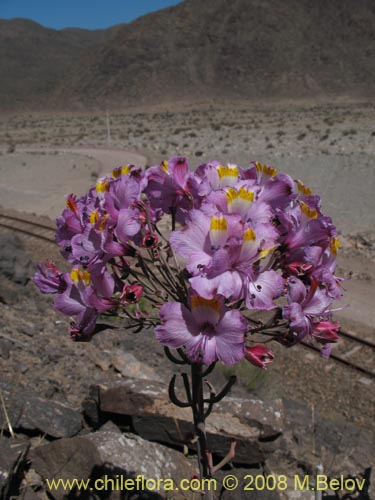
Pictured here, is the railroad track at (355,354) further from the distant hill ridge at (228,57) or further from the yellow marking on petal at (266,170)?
the distant hill ridge at (228,57)

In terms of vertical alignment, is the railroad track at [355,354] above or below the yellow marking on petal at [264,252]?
below

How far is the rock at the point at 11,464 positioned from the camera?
125 inches

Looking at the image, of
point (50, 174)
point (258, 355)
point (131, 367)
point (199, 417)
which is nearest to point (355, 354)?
point (131, 367)

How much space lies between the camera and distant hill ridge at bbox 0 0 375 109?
9256 centimetres

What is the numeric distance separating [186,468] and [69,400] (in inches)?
54.7

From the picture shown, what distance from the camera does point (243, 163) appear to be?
83.1ft

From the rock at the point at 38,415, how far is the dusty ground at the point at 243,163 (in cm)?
49

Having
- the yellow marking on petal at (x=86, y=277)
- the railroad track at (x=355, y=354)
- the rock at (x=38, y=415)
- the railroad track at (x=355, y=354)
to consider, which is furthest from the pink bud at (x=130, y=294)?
the railroad track at (x=355, y=354)

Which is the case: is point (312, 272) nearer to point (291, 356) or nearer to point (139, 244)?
point (139, 244)

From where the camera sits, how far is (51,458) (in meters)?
3.51

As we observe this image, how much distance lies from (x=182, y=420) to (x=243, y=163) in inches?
867

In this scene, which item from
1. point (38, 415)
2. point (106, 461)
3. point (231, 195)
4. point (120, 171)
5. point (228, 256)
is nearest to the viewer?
point (228, 256)

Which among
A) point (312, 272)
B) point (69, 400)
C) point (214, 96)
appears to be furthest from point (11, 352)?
point (214, 96)

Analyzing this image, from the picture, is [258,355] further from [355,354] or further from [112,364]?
[355,354]
